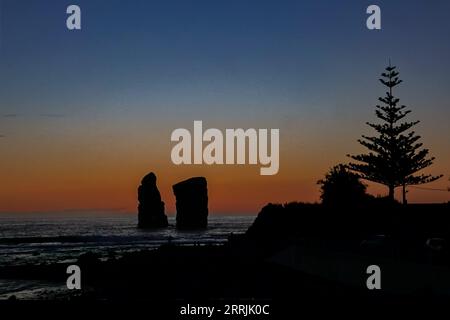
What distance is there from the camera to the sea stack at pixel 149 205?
142 m

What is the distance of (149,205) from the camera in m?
144

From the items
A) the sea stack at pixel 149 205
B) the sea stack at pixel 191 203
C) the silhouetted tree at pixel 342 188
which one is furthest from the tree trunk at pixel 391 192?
the sea stack at pixel 149 205

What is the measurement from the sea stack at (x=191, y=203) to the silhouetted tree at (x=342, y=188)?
89.4m

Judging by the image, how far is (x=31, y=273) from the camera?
39188 millimetres

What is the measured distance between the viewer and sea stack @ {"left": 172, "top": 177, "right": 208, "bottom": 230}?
136125 millimetres

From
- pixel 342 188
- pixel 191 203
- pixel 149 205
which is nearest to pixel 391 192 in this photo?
pixel 342 188

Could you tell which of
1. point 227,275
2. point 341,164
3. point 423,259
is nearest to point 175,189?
point 341,164

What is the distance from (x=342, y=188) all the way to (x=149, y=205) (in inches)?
4008

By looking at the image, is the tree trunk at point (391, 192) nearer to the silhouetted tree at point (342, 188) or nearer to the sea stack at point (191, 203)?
the silhouetted tree at point (342, 188)

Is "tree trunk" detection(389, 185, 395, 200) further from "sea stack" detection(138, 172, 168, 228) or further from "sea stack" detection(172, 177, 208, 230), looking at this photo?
"sea stack" detection(138, 172, 168, 228)

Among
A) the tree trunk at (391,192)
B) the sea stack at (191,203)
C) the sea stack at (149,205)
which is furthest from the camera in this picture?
the sea stack at (149,205)
